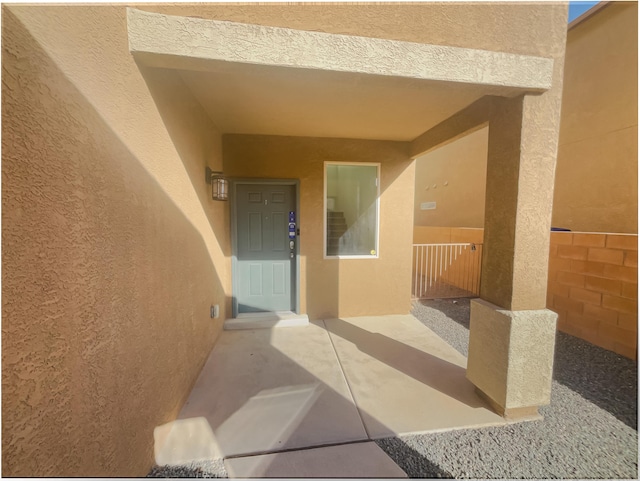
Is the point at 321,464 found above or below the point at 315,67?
below

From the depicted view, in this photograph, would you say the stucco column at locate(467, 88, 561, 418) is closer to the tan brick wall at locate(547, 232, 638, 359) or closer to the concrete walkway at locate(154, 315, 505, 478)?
the concrete walkway at locate(154, 315, 505, 478)

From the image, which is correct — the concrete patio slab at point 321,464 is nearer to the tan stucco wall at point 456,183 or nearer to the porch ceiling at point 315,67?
the porch ceiling at point 315,67

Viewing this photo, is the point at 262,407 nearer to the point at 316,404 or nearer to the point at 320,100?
the point at 316,404

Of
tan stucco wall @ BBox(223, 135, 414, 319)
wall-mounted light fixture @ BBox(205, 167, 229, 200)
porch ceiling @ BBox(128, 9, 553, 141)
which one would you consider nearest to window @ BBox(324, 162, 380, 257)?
tan stucco wall @ BBox(223, 135, 414, 319)

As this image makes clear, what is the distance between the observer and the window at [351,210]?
4.25 meters

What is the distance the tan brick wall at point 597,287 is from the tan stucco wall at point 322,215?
2208 millimetres

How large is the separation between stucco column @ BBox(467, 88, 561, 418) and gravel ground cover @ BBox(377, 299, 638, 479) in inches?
9.0

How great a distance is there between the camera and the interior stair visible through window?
14.0ft

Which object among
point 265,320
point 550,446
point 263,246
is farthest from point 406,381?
point 263,246

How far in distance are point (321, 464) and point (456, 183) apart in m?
8.97

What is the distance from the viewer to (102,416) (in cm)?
120

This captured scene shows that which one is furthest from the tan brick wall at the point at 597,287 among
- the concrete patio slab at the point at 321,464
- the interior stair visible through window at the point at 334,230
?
the concrete patio slab at the point at 321,464

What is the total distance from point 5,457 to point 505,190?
3.13 meters

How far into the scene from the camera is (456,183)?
8.51 m
